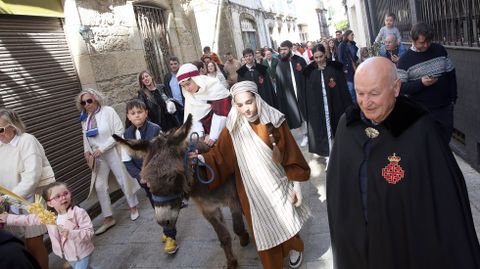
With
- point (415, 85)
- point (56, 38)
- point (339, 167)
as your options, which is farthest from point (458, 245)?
point (56, 38)

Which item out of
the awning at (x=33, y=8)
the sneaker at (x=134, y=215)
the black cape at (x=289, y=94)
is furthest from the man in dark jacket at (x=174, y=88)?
the black cape at (x=289, y=94)

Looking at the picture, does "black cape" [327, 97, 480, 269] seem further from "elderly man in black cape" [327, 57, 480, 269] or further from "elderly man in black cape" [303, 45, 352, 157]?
"elderly man in black cape" [303, 45, 352, 157]

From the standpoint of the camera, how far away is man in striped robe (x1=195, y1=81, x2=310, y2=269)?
312 cm

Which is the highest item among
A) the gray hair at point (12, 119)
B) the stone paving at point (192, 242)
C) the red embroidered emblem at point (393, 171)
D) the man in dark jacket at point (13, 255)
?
the gray hair at point (12, 119)

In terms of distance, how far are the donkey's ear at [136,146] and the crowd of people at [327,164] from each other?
14.3 inches

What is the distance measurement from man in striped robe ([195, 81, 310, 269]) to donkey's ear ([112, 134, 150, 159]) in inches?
18.2

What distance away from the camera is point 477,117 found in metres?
4.79

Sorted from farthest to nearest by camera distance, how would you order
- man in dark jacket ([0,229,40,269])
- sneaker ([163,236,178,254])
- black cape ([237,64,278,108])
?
black cape ([237,64,278,108])
sneaker ([163,236,178,254])
man in dark jacket ([0,229,40,269])

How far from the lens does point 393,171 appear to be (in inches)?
80.6

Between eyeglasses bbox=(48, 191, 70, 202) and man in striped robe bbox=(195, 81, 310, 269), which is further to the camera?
eyeglasses bbox=(48, 191, 70, 202)

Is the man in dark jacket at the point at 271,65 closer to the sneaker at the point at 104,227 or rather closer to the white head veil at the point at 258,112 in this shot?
the sneaker at the point at 104,227

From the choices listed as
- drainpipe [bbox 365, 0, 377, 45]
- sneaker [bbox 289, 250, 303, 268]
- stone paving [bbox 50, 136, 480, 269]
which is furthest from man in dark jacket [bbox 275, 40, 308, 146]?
drainpipe [bbox 365, 0, 377, 45]

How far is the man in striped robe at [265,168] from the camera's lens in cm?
312

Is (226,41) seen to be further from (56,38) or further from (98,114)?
(98,114)
